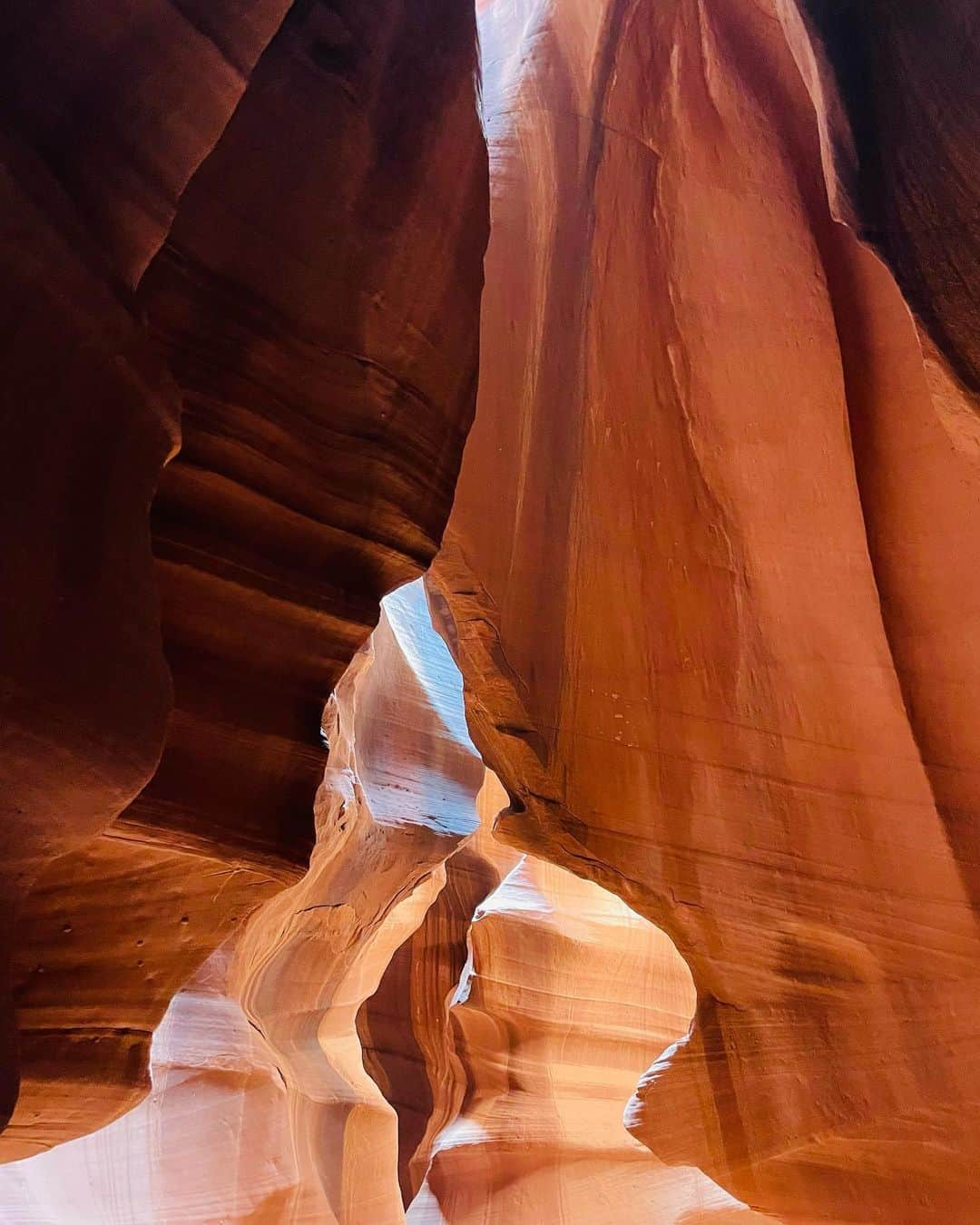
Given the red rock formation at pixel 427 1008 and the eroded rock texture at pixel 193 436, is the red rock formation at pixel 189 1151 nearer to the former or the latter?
the red rock formation at pixel 427 1008

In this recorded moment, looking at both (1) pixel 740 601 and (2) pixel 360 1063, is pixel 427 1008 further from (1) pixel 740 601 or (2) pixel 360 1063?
(1) pixel 740 601

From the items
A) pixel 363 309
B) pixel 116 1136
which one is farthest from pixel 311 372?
pixel 116 1136

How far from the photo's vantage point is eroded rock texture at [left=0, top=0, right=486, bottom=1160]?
37.3 inches

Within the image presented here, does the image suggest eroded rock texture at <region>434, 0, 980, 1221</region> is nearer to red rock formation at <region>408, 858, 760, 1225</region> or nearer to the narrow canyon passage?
the narrow canyon passage

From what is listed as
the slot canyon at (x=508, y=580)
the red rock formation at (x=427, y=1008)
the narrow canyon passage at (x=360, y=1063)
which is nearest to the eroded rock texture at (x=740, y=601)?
the slot canyon at (x=508, y=580)

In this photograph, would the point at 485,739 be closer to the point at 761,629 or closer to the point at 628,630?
the point at 628,630

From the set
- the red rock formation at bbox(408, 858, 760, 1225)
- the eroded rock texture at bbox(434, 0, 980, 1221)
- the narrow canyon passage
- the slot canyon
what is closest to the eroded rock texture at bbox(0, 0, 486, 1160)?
the slot canyon

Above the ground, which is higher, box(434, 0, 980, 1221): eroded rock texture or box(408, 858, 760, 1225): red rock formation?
box(434, 0, 980, 1221): eroded rock texture

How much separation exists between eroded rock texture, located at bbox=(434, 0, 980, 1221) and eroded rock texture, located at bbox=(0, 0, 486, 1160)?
0.80 metres

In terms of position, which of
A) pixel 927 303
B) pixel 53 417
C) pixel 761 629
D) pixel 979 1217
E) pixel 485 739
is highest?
pixel 927 303

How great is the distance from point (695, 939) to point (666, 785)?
1.25 ft

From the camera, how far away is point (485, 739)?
2613 mm

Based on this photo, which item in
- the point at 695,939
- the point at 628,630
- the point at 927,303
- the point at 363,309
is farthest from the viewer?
the point at 628,630

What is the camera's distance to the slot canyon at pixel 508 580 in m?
1.10
